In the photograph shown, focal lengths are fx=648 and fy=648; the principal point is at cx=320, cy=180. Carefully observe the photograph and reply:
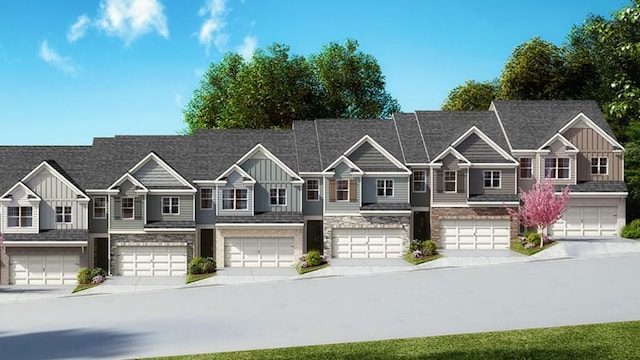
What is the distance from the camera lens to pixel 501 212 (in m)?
43.3

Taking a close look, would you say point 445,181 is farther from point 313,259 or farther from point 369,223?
point 313,259

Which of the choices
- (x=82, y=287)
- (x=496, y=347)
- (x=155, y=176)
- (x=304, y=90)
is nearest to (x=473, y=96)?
(x=304, y=90)

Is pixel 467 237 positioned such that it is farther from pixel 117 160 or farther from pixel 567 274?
pixel 117 160

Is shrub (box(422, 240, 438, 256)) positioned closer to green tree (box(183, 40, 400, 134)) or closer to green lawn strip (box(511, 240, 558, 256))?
green lawn strip (box(511, 240, 558, 256))

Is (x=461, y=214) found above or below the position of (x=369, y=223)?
above

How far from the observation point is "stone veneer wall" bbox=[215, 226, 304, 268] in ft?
135

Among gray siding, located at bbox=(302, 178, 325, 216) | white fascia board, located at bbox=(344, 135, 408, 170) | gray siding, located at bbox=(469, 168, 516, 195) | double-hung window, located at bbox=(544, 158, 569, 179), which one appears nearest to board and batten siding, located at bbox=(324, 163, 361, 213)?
gray siding, located at bbox=(302, 178, 325, 216)

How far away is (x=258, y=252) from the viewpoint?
136ft

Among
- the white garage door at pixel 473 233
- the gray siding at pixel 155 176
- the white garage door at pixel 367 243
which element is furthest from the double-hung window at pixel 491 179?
the gray siding at pixel 155 176

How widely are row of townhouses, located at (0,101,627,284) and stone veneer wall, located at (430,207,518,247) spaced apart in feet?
0.31

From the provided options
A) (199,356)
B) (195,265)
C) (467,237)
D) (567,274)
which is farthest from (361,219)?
(199,356)

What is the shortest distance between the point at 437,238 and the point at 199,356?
2634cm

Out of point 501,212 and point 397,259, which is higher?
point 501,212

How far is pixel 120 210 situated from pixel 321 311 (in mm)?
19603
